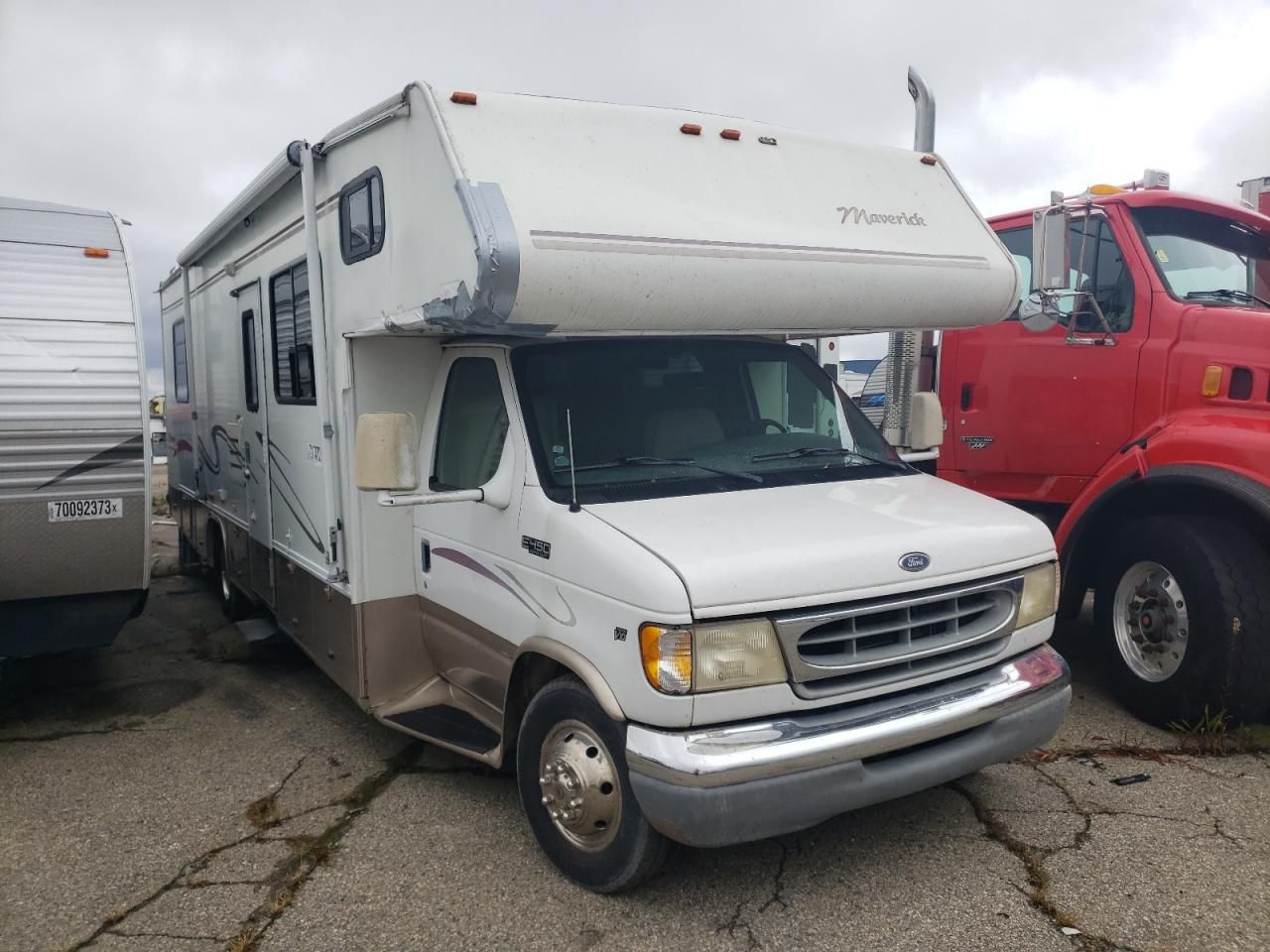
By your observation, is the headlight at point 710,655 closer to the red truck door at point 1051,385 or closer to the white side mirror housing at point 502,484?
the white side mirror housing at point 502,484

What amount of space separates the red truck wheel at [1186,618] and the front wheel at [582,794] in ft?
9.65

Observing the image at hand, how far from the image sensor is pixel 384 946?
345 cm

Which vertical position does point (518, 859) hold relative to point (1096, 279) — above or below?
below

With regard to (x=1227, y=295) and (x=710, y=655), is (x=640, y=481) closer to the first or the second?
(x=710, y=655)

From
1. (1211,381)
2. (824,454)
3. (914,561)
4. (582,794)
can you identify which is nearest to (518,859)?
(582,794)

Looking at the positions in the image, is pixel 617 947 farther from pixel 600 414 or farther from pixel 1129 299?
pixel 1129 299

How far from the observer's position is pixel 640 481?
4.03m

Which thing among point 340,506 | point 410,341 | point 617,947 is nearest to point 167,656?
point 340,506

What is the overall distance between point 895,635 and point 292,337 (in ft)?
11.8

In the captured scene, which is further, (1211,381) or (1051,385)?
(1051,385)

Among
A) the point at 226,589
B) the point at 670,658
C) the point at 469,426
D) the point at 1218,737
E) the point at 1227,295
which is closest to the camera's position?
the point at 670,658

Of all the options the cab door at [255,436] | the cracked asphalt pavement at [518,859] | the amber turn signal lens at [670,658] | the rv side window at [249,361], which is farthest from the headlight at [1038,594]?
the rv side window at [249,361]

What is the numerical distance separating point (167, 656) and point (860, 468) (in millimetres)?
4994

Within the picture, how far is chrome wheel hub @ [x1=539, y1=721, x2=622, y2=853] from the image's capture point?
3.60 m
